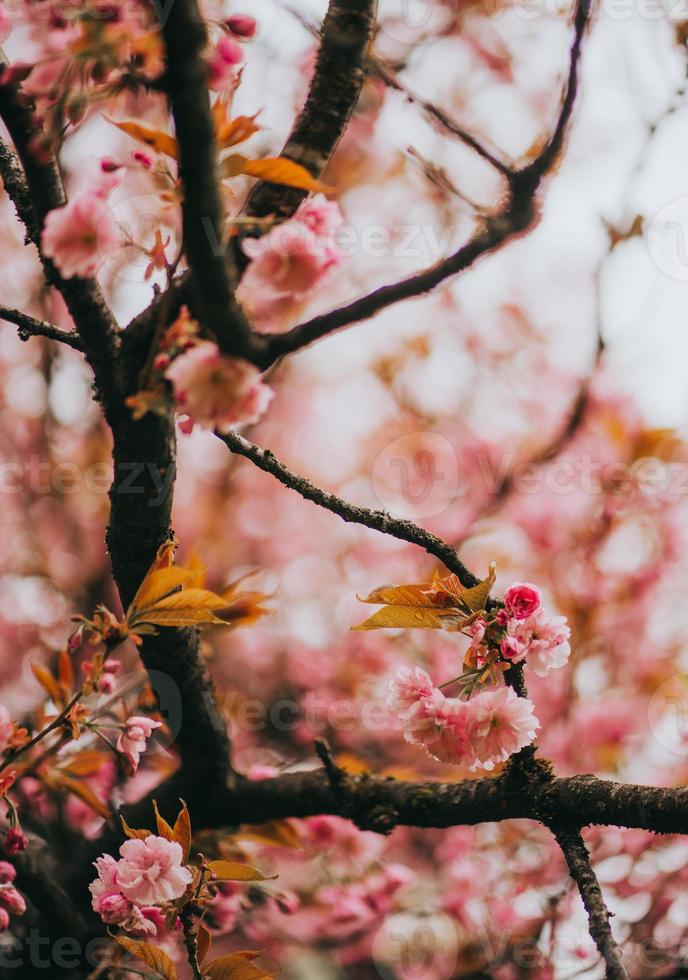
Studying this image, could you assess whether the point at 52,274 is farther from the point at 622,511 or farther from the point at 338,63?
the point at 622,511

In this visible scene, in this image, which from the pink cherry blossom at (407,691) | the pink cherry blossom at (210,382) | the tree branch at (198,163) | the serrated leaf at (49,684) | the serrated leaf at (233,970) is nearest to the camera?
the tree branch at (198,163)

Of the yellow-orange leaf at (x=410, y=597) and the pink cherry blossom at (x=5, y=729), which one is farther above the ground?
the yellow-orange leaf at (x=410, y=597)

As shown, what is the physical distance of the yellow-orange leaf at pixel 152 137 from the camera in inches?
26.7

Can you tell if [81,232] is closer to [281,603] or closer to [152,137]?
[152,137]

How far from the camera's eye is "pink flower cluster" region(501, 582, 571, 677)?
926 mm

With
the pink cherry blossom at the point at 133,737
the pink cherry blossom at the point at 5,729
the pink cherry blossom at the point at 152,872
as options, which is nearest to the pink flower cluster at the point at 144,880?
the pink cherry blossom at the point at 152,872

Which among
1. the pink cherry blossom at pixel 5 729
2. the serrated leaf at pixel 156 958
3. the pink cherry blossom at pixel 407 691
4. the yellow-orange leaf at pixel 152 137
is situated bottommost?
the serrated leaf at pixel 156 958

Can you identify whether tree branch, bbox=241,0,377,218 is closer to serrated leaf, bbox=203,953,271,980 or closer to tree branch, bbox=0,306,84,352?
tree branch, bbox=0,306,84,352

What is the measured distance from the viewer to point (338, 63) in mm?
839

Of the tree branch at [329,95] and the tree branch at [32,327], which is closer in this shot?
the tree branch at [329,95]

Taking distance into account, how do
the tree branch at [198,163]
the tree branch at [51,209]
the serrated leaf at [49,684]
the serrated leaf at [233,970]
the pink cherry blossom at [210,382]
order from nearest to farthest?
the tree branch at [198,163] → the pink cherry blossom at [210,382] → the tree branch at [51,209] → the serrated leaf at [233,970] → the serrated leaf at [49,684]

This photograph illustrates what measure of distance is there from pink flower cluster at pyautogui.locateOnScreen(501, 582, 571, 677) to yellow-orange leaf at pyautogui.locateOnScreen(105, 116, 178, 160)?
634mm

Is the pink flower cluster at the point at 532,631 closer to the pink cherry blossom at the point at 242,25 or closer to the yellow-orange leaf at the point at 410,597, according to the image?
the yellow-orange leaf at the point at 410,597

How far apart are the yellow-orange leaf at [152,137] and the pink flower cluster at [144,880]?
30.8 inches
